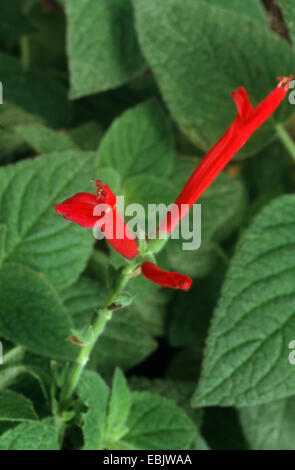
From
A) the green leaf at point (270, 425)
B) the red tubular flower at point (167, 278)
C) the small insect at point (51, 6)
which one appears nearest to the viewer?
the red tubular flower at point (167, 278)

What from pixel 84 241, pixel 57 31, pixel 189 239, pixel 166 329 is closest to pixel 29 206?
pixel 84 241

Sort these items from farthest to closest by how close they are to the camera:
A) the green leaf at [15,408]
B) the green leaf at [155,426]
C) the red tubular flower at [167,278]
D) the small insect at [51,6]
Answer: the small insect at [51,6] < the green leaf at [155,426] < the green leaf at [15,408] < the red tubular flower at [167,278]

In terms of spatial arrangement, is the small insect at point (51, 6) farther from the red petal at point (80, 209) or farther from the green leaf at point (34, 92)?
the red petal at point (80, 209)

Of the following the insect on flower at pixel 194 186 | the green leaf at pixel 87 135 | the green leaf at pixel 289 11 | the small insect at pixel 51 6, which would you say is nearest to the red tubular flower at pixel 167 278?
the insect on flower at pixel 194 186

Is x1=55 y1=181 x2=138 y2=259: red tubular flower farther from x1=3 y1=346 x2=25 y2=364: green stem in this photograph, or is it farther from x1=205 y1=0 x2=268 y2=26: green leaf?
x1=205 y1=0 x2=268 y2=26: green leaf

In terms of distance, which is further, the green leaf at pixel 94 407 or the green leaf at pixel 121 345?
the green leaf at pixel 121 345

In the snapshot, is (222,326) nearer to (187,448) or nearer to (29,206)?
(187,448)
